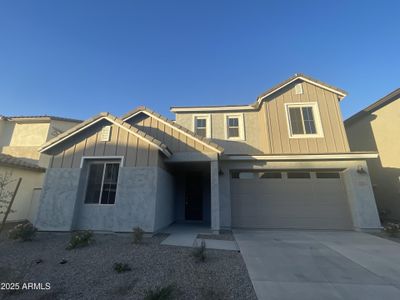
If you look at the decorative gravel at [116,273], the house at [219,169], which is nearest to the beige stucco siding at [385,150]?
the house at [219,169]

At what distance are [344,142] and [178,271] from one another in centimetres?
999

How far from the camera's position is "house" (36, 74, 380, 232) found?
270 inches

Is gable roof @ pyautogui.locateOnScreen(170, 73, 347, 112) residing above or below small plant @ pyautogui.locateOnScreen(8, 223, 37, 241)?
above

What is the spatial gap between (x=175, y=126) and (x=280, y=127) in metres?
5.68

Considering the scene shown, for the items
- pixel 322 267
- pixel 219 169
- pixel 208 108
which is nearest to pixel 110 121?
pixel 219 169

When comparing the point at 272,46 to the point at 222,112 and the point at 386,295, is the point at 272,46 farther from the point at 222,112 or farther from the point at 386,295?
the point at 386,295

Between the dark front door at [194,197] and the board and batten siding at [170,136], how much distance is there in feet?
10.6

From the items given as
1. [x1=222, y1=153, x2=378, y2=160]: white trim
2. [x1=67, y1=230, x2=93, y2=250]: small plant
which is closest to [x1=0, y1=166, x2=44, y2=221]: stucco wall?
[x1=67, y1=230, x2=93, y2=250]: small plant

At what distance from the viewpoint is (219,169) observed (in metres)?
8.91

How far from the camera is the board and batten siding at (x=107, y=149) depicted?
7.07m

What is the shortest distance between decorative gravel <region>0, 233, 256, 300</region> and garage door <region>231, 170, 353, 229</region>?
160 inches

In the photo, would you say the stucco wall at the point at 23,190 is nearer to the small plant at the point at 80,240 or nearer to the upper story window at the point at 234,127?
the small plant at the point at 80,240

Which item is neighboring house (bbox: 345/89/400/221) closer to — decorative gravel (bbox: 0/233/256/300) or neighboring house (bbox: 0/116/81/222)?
decorative gravel (bbox: 0/233/256/300)

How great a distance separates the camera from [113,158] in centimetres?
723
